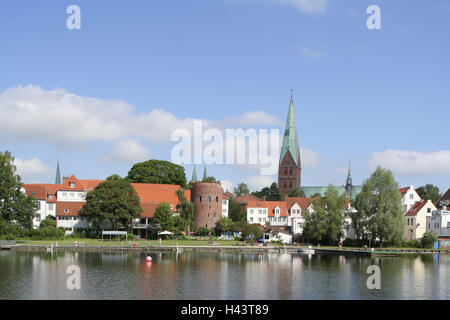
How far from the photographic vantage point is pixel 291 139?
570 feet

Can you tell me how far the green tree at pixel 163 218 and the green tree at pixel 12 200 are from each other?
63.2 ft

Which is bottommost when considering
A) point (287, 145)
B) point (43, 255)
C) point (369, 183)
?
point (43, 255)

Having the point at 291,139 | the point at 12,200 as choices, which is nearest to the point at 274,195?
the point at 291,139

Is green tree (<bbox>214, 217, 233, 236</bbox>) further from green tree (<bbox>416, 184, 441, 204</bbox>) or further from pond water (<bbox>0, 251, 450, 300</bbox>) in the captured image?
green tree (<bbox>416, 184, 441, 204</bbox>)

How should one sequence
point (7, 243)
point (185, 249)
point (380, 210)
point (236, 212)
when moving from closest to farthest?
point (7, 243) < point (185, 249) < point (380, 210) < point (236, 212)

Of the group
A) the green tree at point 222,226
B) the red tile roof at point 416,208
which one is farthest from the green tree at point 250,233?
the red tile roof at point 416,208

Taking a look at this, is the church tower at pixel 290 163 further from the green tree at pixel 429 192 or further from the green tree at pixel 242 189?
the green tree at pixel 429 192

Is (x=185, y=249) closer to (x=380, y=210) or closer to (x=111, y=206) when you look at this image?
(x=111, y=206)

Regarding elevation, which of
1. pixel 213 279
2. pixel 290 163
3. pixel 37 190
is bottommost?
pixel 213 279

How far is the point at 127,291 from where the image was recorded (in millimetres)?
36938

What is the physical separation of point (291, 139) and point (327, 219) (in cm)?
9239
